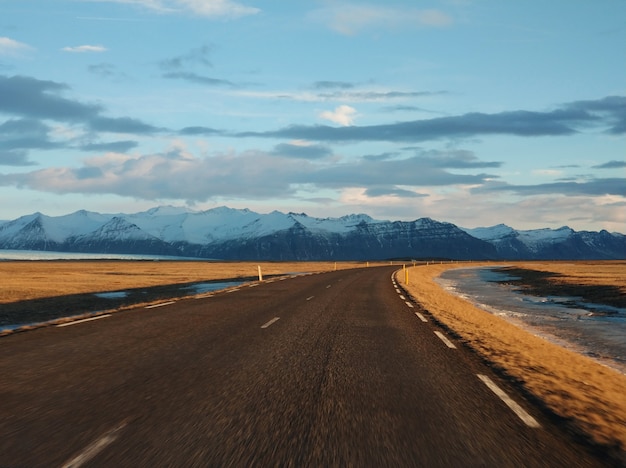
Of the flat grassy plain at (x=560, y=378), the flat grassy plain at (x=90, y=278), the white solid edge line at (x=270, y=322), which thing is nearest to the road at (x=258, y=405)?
the flat grassy plain at (x=560, y=378)

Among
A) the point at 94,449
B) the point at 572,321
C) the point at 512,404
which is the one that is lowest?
the point at 572,321

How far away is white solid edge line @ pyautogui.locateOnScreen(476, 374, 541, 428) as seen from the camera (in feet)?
19.8

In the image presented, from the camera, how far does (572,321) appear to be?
67.7 feet

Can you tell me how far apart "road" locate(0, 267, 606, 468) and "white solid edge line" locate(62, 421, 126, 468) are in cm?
2

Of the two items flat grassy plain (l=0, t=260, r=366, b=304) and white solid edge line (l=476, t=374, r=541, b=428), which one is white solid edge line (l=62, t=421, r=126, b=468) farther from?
flat grassy plain (l=0, t=260, r=366, b=304)

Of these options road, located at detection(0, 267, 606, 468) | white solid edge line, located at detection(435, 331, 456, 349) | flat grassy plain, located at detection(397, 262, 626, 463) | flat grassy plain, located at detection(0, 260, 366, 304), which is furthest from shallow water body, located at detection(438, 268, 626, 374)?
flat grassy plain, located at detection(0, 260, 366, 304)

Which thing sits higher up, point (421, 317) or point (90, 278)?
point (90, 278)

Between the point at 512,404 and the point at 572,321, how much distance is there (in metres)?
15.7

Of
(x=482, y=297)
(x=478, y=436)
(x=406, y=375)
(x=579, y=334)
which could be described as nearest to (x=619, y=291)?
(x=482, y=297)

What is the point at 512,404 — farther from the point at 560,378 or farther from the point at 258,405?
the point at 258,405

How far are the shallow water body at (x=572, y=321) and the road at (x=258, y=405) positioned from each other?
4.69 metres

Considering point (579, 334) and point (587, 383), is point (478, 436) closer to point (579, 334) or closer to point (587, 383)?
point (587, 383)

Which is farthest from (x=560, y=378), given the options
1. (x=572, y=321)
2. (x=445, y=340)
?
(x=572, y=321)

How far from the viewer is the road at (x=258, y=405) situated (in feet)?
16.0
